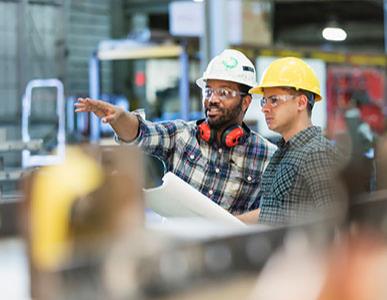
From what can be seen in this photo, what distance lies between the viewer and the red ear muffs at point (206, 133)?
3.87m

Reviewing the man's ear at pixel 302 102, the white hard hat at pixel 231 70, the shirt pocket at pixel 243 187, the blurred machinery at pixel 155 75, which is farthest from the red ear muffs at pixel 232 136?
the blurred machinery at pixel 155 75

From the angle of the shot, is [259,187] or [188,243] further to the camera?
[259,187]

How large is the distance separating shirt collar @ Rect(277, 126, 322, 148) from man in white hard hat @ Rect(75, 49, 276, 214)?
0.51m

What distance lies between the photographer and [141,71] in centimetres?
1434

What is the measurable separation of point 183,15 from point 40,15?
2.62 m

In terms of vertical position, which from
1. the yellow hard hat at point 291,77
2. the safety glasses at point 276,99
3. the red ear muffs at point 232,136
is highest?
the yellow hard hat at point 291,77

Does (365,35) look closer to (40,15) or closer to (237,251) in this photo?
(40,15)

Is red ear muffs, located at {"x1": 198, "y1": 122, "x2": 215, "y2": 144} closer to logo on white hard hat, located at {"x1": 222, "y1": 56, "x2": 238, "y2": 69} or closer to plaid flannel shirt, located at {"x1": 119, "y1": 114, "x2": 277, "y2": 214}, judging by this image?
plaid flannel shirt, located at {"x1": 119, "y1": 114, "x2": 277, "y2": 214}

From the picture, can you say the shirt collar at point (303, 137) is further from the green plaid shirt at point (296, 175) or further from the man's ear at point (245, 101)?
the man's ear at point (245, 101)

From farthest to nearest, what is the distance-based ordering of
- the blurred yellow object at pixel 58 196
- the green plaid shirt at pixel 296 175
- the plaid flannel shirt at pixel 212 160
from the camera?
the plaid flannel shirt at pixel 212 160
the green plaid shirt at pixel 296 175
the blurred yellow object at pixel 58 196

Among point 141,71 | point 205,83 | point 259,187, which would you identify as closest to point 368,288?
point 259,187

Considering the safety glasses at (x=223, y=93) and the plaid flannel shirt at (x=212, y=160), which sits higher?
the safety glasses at (x=223, y=93)

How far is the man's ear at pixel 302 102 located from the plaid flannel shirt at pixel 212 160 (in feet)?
1.60

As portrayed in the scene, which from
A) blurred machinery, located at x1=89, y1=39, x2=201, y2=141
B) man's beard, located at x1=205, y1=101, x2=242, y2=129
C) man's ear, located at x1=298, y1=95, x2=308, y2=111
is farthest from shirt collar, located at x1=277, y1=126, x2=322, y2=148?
blurred machinery, located at x1=89, y1=39, x2=201, y2=141
